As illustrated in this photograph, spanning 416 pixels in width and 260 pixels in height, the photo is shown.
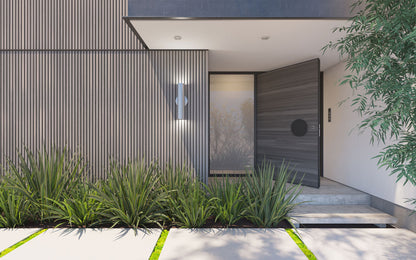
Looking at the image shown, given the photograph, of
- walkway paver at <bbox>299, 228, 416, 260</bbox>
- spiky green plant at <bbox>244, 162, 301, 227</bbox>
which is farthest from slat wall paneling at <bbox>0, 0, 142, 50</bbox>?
walkway paver at <bbox>299, 228, 416, 260</bbox>

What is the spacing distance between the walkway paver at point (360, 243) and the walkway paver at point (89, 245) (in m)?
1.82

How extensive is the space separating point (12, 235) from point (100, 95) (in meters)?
2.28

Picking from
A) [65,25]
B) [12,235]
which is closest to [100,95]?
[65,25]

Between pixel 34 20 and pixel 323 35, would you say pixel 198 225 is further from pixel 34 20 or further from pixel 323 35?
pixel 34 20

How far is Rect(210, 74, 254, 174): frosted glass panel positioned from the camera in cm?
536

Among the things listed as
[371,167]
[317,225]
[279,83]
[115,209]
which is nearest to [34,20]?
[115,209]

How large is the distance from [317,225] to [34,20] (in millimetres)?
5690

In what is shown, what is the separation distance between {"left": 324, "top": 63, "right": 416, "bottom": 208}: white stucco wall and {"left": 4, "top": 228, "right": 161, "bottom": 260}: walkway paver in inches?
131

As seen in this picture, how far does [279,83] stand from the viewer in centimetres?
495

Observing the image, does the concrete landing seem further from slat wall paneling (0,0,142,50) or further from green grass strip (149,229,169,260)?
slat wall paneling (0,0,142,50)

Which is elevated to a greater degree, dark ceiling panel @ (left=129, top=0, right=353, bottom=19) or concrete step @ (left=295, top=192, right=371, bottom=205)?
dark ceiling panel @ (left=129, top=0, right=353, bottom=19)

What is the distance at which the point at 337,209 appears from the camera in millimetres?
3512

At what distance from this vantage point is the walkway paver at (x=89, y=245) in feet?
7.55

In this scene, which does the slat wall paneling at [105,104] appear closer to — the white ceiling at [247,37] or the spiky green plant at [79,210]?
the white ceiling at [247,37]
